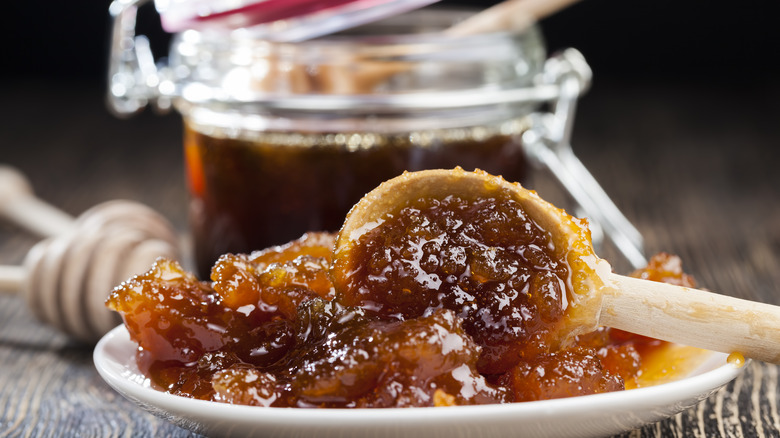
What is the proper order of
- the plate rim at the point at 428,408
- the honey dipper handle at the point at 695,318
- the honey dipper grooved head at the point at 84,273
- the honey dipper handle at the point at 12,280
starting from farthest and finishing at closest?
1. the honey dipper handle at the point at 12,280
2. the honey dipper grooved head at the point at 84,273
3. the honey dipper handle at the point at 695,318
4. the plate rim at the point at 428,408

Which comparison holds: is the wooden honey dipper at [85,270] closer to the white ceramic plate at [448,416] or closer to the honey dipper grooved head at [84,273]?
the honey dipper grooved head at [84,273]

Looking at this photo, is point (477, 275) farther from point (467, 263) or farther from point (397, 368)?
point (397, 368)

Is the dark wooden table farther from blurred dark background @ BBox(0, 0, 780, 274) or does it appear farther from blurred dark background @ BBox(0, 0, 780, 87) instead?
blurred dark background @ BBox(0, 0, 780, 87)

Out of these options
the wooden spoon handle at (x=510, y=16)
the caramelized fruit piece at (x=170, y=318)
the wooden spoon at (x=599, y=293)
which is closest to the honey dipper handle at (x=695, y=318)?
the wooden spoon at (x=599, y=293)

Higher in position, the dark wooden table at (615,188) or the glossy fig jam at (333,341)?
the glossy fig jam at (333,341)

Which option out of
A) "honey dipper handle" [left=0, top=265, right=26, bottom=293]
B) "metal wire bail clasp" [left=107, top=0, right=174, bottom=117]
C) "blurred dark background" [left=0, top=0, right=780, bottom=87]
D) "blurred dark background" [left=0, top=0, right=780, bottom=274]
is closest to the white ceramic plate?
Answer: "honey dipper handle" [left=0, top=265, right=26, bottom=293]

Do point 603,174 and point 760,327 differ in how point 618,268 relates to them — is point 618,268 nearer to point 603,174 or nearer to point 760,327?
point 760,327
